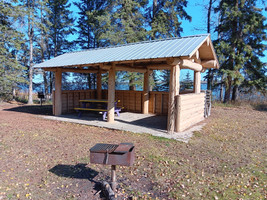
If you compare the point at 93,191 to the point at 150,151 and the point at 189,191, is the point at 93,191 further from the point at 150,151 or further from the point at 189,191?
the point at 150,151

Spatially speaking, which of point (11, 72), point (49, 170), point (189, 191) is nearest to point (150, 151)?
point (189, 191)

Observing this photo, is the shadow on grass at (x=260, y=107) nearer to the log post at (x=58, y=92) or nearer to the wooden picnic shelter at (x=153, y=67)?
the wooden picnic shelter at (x=153, y=67)

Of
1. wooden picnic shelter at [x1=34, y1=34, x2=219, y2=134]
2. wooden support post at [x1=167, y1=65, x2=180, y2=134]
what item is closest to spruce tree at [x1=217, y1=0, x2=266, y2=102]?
wooden picnic shelter at [x1=34, y1=34, x2=219, y2=134]

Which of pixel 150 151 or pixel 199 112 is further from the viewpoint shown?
pixel 199 112

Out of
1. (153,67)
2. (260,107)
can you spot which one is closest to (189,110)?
(153,67)

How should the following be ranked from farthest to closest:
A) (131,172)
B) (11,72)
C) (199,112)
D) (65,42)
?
(65,42) → (11,72) → (199,112) → (131,172)

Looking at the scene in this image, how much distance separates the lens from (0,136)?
5555 mm

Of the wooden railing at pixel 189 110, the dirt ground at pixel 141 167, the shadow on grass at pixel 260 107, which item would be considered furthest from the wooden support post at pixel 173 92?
the shadow on grass at pixel 260 107

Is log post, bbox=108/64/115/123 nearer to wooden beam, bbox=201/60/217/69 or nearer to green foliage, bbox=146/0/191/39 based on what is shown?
wooden beam, bbox=201/60/217/69

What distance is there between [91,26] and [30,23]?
5058 mm

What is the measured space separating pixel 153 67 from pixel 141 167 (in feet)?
22.7

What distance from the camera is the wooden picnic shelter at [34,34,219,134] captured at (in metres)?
6.15

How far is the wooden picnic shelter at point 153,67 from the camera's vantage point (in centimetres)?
615

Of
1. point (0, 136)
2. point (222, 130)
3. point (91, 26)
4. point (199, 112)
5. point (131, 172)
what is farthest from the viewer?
point (91, 26)
